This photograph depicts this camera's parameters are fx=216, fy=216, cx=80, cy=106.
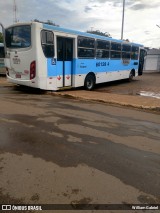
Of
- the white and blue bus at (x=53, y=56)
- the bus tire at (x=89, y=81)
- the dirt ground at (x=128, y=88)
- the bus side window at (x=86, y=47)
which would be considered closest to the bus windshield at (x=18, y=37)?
the white and blue bus at (x=53, y=56)

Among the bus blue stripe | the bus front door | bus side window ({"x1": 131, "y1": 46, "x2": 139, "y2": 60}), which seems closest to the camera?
the bus blue stripe

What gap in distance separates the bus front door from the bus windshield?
57.6 inches

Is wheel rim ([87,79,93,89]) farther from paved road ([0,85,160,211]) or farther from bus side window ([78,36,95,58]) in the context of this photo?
paved road ([0,85,160,211])

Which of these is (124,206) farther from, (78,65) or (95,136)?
(78,65)

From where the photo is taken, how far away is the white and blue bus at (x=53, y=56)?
948 cm

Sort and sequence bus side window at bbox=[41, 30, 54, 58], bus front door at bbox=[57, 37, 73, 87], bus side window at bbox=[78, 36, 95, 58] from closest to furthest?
bus side window at bbox=[41, 30, 54, 58]
bus front door at bbox=[57, 37, 73, 87]
bus side window at bbox=[78, 36, 95, 58]

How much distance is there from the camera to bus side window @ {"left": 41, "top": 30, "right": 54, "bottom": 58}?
9.44 meters

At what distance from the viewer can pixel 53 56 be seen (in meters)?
9.98

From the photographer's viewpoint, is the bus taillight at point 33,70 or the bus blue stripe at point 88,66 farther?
the bus blue stripe at point 88,66

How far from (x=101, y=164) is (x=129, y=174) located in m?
0.52

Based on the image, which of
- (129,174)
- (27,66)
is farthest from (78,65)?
(129,174)

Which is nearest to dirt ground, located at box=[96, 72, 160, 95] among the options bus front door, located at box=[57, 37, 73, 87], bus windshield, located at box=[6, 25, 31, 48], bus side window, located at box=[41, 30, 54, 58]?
bus front door, located at box=[57, 37, 73, 87]

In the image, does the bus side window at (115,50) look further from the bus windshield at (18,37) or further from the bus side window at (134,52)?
the bus windshield at (18,37)

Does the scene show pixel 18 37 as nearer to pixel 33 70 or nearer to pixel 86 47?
pixel 33 70
